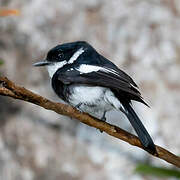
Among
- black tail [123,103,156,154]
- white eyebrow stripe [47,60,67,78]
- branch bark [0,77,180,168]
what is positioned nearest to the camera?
branch bark [0,77,180,168]

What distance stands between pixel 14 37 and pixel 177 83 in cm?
151

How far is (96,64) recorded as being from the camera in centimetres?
312

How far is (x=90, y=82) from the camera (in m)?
2.97

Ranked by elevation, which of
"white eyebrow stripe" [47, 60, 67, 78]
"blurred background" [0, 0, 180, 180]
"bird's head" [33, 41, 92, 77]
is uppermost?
"bird's head" [33, 41, 92, 77]

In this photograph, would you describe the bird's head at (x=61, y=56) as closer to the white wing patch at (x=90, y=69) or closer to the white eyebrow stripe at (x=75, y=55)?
the white eyebrow stripe at (x=75, y=55)

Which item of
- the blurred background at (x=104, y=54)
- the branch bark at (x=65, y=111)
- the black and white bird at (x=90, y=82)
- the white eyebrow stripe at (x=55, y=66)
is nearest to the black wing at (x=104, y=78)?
the black and white bird at (x=90, y=82)

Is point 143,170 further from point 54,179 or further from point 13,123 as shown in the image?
point 13,123

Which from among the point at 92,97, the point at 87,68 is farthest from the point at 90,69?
the point at 92,97

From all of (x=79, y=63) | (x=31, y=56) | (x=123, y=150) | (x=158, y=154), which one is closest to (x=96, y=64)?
(x=79, y=63)

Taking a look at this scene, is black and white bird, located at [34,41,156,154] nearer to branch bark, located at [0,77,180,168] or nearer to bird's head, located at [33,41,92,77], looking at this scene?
bird's head, located at [33,41,92,77]

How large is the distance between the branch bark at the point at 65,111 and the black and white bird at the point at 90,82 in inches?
9.1

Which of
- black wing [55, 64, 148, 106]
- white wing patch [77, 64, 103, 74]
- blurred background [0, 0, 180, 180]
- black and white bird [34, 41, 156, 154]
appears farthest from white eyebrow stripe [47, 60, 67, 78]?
blurred background [0, 0, 180, 180]

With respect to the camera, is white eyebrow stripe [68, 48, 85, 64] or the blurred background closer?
white eyebrow stripe [68, 48, 85, 64]

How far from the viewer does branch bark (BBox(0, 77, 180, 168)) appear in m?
2.23
